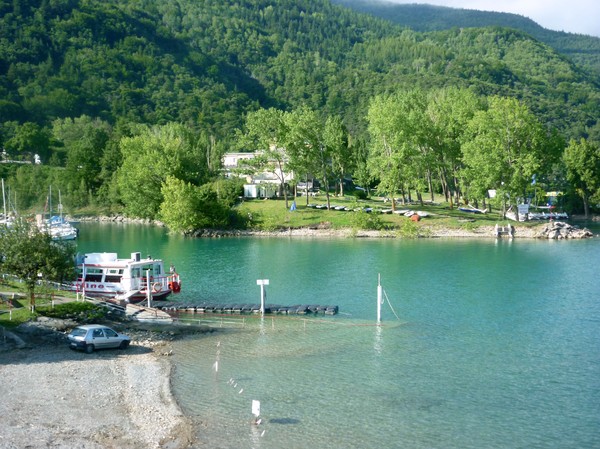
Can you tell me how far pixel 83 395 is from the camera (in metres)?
28.4

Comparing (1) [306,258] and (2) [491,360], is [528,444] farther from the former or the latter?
(1) [306,258]

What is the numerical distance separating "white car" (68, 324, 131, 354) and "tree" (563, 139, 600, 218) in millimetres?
100418

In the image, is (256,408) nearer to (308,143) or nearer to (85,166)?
(308,143)

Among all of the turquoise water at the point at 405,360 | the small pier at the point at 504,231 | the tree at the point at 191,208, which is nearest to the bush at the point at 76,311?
the turquoise water at the point at 405,360

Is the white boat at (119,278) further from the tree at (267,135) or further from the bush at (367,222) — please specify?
the tree at (267,135)

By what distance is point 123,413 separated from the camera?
26719mm

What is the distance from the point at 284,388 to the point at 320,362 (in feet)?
14.8

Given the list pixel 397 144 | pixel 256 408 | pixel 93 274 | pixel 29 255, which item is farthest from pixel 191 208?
pixel 256 408

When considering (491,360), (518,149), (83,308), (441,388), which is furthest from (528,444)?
(518,149)

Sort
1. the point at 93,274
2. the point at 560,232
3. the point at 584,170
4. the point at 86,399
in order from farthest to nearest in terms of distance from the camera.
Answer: the point at 584,170 → the point at 560,232 → the point at 93,274 → the point at 86,399

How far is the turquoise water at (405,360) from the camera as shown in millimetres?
25984

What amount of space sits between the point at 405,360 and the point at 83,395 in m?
16.6

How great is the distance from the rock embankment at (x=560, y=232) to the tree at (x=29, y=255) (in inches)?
2792

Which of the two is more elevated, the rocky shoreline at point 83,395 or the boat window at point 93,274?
the boat window at point 93,274
